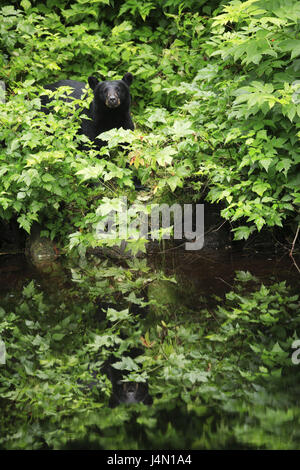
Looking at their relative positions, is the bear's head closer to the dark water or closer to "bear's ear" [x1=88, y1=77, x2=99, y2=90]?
"bear's ear" [x1=88, y1=77, x2=99, y2=90]

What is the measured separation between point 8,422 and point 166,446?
64cm

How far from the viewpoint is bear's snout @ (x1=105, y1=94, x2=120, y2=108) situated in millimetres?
6172

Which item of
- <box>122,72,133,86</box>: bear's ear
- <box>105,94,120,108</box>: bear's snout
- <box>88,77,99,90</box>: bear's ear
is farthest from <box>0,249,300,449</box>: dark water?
<box>122,72,133,86</box>: bear's ear

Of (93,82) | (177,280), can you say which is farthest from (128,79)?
(177,280)

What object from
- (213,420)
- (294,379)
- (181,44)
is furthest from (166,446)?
(181,44)

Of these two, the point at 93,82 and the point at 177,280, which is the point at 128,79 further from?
the point at 177,280

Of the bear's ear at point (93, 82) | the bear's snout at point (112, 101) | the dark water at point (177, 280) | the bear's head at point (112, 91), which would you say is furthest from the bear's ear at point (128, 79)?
the dark water at point (177, 280)

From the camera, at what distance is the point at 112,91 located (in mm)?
6281

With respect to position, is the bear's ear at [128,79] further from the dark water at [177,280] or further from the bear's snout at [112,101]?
the dark water at [177,280]

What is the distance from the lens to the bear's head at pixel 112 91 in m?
6.20

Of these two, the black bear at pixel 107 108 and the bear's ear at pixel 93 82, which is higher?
the bear's ear at pixel 93 82

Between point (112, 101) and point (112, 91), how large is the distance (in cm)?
17
